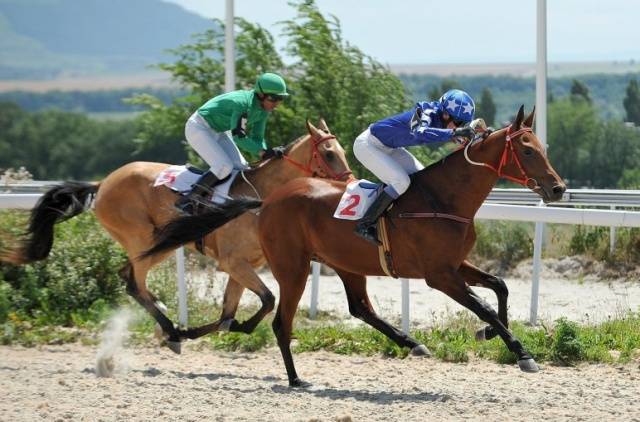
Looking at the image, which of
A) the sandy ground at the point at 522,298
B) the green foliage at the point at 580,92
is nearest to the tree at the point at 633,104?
the sandy ground at the point at 522,298

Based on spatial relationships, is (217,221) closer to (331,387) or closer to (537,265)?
(331,387)

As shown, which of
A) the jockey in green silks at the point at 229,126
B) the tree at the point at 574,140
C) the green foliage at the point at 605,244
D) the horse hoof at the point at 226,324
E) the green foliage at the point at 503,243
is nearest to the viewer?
the horse hoof at the point at 226,324

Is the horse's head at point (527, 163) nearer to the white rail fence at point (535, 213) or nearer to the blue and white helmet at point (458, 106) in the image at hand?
the blue and white helmet at point (458, 106)

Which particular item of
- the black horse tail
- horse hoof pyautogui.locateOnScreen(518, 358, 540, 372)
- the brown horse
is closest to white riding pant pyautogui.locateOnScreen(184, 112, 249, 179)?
the brown horse

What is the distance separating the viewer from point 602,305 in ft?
34.3

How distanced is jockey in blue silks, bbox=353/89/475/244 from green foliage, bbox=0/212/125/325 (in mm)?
3721

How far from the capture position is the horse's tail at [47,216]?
1014 centimetres

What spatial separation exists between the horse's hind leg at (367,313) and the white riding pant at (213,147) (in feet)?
5.07

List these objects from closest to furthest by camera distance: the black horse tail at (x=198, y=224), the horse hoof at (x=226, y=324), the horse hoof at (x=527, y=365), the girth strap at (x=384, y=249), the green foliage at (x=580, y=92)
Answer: the horse hoof at (x=527, y=365)
the girth strap at (x=384, y=249)
the black horse tail at (x=198, y=224)
the horse hoof at (x=226, y=324)
the green foliage at (x=580, y=92)

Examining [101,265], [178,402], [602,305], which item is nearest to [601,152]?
[602,305]

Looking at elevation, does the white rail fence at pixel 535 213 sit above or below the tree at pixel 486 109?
below

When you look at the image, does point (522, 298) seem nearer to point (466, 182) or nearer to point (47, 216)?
point (466, 182)

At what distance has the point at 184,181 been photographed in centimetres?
973

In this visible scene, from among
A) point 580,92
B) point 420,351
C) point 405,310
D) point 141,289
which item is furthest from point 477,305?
Result: point 580,92
